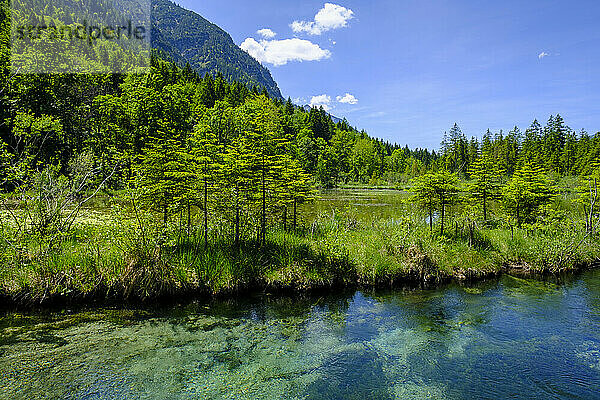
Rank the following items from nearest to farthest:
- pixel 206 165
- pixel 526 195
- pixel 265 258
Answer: pixel 265 258 < pixel 206 165 < pixel 526 195

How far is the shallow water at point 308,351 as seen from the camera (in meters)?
5.05

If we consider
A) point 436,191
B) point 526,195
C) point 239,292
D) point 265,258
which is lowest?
point 239,292

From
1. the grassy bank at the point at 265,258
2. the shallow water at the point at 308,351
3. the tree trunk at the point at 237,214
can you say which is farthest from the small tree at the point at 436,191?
the tree trunk at the point at 237,214

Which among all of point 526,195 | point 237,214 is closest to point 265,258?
point 237,214

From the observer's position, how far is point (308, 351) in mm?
6238

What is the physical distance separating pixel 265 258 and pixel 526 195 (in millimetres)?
12660

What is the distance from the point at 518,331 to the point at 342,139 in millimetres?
85752

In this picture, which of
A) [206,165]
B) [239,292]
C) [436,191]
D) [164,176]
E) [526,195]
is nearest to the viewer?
[239,292]

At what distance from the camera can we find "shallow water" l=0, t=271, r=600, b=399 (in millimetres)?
5047

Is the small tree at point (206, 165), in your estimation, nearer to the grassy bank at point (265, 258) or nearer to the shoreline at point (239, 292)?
the grassy bank at point (265, 258)

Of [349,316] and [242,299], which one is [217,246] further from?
[349,316]

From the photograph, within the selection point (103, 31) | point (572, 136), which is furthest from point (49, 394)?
Answer: point (572, 136)

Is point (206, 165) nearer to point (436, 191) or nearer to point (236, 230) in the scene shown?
point (236, 230)

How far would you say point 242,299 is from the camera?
28.5 feet
